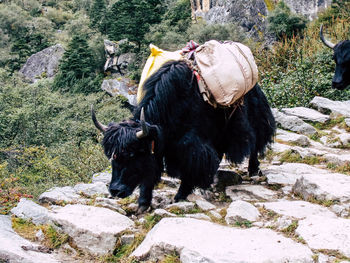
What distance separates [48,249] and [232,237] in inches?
46.1

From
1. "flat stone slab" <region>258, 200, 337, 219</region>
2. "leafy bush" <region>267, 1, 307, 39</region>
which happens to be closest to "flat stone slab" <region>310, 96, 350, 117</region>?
"flat stone slab" <region>258, 200, 337, 219</region>

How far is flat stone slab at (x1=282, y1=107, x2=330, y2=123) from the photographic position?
582 centimetres

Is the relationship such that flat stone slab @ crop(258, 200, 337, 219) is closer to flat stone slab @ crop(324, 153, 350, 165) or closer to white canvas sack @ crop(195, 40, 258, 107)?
white canvas sack @ crop(195, 40, 258, 107)

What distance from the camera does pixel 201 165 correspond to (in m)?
2.84

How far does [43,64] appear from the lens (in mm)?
32438

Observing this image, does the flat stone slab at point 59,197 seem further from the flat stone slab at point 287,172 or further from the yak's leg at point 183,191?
the flat stone slab at point 287,172

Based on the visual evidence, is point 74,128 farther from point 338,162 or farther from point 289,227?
point 289,227

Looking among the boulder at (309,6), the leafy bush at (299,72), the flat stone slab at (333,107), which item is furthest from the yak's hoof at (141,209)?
the boulder at (309,6)

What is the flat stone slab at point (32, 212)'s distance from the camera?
2467 millimetres

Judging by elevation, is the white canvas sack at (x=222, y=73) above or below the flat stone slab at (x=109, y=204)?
above

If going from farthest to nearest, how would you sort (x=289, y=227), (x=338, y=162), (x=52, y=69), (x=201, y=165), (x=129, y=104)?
(x=52, y=69)
(x=129, y=104)
(x=338, y=162)
(x=201, y=165)
(x=289, y=227)

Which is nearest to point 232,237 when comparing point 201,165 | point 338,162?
point 201,165

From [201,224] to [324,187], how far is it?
1.21 metres

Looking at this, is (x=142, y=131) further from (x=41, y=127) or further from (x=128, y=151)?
(x=41, y=127)
